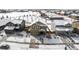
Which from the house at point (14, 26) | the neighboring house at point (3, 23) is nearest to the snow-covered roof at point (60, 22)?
the house at point (14, 26)

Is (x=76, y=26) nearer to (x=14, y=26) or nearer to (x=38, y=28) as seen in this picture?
(x=38, y=28)

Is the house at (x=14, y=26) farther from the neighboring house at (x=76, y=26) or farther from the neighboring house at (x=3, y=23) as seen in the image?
the neighboring house at (x=76, y=26)

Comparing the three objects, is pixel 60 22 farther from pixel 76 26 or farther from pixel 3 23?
pixel 3 23

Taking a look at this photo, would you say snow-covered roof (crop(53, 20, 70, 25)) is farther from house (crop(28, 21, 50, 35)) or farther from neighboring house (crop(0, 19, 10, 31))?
neighboring house (crop(0, 19, 10, 31))

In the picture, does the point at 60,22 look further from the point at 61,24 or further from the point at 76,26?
the point at 76,26

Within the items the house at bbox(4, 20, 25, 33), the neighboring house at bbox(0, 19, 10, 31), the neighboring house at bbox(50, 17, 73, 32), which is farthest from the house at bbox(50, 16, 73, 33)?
the neighboring house at bbox(0, 19, 10, 31)

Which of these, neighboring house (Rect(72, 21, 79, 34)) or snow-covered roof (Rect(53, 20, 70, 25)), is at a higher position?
snow-covered roof (Rect(53, 20, 70, 25))

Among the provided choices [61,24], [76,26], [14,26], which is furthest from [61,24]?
[14,26]

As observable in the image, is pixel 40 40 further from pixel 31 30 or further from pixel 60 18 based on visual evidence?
pixel 60 18
